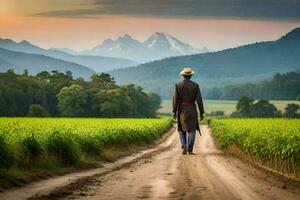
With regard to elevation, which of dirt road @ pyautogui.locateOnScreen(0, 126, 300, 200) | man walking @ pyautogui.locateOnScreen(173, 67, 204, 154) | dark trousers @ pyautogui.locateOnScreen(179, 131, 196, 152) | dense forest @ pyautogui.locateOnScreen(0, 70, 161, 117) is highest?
dense forest @ pyautogui.locateOnScreen(0, 70, 161, 117)

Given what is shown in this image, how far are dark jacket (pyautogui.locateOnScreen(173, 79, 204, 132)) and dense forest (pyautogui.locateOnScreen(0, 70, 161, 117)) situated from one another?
3868 inches

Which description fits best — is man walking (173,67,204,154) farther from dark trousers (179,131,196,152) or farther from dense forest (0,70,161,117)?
dense forest (0,70,161,117)

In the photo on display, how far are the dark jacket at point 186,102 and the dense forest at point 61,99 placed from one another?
322 feet

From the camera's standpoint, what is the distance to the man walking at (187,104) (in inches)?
1027

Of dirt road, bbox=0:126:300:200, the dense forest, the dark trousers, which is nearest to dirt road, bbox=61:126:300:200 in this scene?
dirt road, bbox=0:126:300:200

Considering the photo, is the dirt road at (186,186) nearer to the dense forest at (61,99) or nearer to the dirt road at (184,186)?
the dirt road at (184,186)

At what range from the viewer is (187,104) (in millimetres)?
26516

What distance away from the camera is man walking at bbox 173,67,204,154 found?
85.6 feet

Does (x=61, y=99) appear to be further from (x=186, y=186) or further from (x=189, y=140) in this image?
(x=186, y=186)

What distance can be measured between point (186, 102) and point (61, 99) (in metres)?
106

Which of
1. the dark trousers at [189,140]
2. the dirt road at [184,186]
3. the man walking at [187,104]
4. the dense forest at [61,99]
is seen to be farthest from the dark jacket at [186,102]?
the dense forest at [61,99]

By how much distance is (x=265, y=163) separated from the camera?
24.0 metres

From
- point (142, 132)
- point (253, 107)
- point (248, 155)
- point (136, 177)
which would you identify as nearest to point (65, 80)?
point (253, 107)

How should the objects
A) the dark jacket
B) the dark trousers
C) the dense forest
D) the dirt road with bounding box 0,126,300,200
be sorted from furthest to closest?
the dense forest < the dark trousers < the dark jacket < the dirt road with bounding box 0,126,300,200
